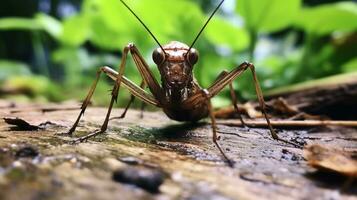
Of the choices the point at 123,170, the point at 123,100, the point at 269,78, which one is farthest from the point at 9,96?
the point at 123,170

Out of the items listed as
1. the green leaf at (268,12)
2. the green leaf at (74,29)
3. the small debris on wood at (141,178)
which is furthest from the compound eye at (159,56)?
the green leaf at (74,29)

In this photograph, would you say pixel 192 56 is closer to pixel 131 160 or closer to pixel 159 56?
pixel 159 56

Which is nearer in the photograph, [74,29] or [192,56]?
[192,56]

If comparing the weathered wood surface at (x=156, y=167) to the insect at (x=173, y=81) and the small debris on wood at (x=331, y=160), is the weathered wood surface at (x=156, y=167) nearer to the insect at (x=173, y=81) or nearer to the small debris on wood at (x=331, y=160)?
the small debris on wood at (x=331, y=160)

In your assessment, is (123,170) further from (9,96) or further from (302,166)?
(9,96)

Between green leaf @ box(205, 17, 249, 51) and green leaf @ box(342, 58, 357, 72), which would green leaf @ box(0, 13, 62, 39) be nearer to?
green leaf @ box(205, 17, 249, 51)

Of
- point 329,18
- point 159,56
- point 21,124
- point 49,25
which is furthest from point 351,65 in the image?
point 49,25
